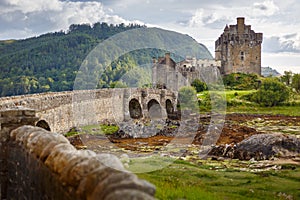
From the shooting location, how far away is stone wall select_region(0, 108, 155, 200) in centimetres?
371

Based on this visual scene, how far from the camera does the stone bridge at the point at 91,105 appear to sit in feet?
75.9

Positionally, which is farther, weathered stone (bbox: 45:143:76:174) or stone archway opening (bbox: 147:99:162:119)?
stone archway opening (bbox: 147:99:162:119)

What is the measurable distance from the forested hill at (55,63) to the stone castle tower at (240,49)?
14.9 ft

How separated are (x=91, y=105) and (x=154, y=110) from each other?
21207 mm

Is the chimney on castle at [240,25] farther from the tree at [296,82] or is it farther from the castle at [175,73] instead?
the tree at [296,82]

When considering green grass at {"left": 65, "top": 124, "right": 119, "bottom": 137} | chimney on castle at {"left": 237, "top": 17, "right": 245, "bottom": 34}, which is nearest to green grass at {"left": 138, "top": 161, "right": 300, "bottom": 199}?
green grass at {"left": 65, "top": 124, "right": 119, "bottom": 137}

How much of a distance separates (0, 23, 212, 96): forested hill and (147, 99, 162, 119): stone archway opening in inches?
543

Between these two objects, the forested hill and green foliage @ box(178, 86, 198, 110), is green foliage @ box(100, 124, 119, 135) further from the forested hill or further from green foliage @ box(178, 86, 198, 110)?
the forested hill

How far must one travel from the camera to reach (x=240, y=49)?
86188 millimetres

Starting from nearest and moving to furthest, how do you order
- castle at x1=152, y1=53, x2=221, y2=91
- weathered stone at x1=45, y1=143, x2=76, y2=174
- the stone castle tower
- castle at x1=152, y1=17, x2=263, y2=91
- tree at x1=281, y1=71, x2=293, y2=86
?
weathered stone at x1=45, y1=143, x2=76, y2=174, castle at x1=152, y1=53, x2=221, y2=91, tree at x1=281, y1=71, x2=293, y2=86, castle at x1=152, y1=17, x2=263, y2=91, the stone castle tower

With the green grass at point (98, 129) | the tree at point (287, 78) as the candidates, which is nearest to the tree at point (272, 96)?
the tree at point (287, 78)

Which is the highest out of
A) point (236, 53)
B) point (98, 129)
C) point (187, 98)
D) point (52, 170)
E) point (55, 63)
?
point (236, 53)

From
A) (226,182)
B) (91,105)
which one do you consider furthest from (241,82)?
(226,182)

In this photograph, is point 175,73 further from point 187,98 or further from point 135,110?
point 135,110
